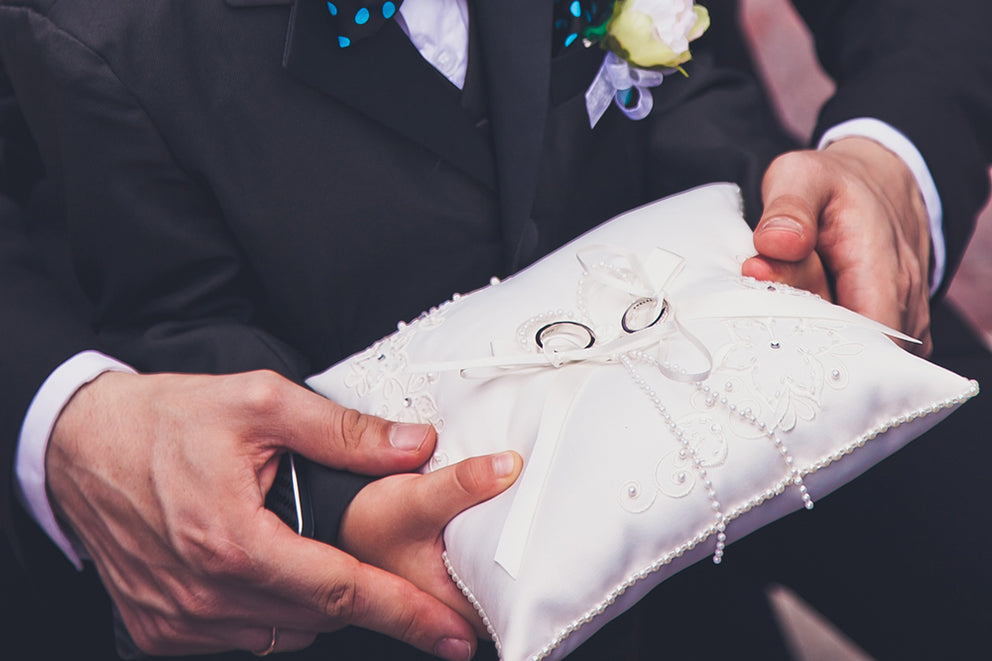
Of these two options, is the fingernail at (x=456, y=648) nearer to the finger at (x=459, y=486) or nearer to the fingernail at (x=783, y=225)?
the finger at (x=459, y=486)

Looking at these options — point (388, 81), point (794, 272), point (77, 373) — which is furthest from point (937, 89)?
point (77, 373)

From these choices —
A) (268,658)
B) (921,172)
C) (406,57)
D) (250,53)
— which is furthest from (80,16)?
(921,172)

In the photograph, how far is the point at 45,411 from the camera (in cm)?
72

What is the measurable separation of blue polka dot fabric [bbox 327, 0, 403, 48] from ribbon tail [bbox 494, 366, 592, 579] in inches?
14.1

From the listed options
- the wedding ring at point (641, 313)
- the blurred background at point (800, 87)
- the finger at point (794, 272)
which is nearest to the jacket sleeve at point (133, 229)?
the wedding ring at point (641, 313)

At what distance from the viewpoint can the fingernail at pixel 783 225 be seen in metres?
0.65

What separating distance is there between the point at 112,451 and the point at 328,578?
9.6 inches

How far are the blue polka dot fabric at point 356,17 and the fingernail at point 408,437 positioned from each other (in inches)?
13.9

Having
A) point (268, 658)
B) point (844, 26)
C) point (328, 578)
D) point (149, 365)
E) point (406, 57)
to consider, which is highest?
point (406, 57)

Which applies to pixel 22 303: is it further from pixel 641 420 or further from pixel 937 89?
pixel 937 89

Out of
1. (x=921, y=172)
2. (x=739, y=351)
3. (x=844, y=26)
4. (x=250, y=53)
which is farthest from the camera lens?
(x=844, y=26)

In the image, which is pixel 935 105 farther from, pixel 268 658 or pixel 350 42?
pixel 268 658

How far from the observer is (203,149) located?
2.23 ft

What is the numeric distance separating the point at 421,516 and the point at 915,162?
2.36ft
